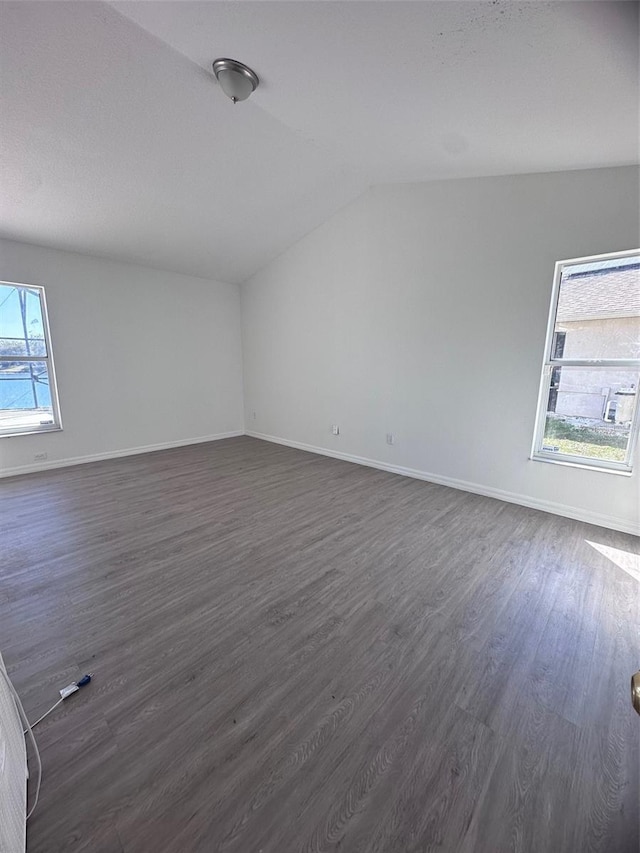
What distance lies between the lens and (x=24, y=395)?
13.8ft

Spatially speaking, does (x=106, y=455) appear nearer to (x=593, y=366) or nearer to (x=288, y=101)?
(x=288, y=101)

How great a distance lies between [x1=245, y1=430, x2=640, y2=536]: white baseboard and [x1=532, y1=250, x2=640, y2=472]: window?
41 cm

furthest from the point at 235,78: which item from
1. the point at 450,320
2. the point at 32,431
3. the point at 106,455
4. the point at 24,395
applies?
the point at 106,455

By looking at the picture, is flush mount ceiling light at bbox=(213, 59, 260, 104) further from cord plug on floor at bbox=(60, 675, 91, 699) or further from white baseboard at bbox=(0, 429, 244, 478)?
white baseboard at bbox=(0, 429, 244, 478)

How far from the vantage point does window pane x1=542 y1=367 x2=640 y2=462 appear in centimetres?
280

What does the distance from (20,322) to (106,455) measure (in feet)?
6.05

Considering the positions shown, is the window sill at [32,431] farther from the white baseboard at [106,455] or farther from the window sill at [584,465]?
the window sill at [584,465]

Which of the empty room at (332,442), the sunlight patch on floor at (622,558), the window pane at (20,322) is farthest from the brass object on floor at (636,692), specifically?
the window pane at (20,322)

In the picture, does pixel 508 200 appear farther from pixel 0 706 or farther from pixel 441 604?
pixel 0 706

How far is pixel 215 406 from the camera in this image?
5945 mm

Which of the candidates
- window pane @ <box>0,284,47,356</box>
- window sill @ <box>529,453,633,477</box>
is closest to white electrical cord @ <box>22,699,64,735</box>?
window sill @ <box>529,453,633,477</box>

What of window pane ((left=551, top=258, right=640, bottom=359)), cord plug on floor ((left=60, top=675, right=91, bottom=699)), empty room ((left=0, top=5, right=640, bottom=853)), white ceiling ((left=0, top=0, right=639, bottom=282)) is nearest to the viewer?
empty room ((left=0, top=5, right=640, bottom=853))

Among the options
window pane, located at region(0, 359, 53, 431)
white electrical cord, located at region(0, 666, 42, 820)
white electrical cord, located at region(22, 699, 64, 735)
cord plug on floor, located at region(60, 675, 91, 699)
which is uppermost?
window pane, located at region(0, 359, 53, 431)

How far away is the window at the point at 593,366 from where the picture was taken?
2736 millimetres
